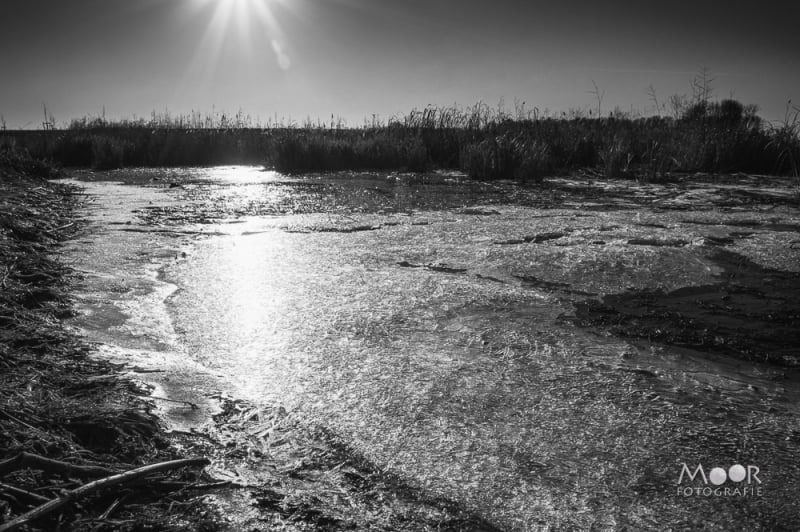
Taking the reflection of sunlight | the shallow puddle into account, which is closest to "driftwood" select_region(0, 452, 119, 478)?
the shallow puddle

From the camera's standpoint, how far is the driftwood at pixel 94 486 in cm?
71

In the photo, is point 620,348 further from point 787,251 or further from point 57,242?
point 57,242

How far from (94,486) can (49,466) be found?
92 millimetres

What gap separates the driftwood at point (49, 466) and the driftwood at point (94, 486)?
34 millimetres

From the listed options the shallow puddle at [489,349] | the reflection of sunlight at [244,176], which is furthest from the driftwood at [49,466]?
the reflection of sunlight at [244,176]

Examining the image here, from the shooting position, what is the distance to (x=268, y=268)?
2.28 metres

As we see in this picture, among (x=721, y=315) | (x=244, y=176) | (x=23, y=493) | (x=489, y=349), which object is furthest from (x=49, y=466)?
(x=244, y=176)

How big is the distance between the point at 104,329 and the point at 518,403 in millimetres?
1128

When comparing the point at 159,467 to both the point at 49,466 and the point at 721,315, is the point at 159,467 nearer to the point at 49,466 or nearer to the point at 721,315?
the point at 49,466

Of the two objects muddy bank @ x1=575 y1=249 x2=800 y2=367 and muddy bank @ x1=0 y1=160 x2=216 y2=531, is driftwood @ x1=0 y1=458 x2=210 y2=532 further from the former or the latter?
muddy bank @ x1=575 y1=249 x2=800 y2=367

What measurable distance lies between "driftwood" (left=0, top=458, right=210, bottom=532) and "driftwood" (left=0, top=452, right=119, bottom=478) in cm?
3

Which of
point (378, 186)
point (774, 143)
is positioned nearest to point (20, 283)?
Answer: point (378, 186)

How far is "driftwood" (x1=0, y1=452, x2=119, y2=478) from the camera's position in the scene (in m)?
0.80

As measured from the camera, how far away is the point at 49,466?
2.74ft
